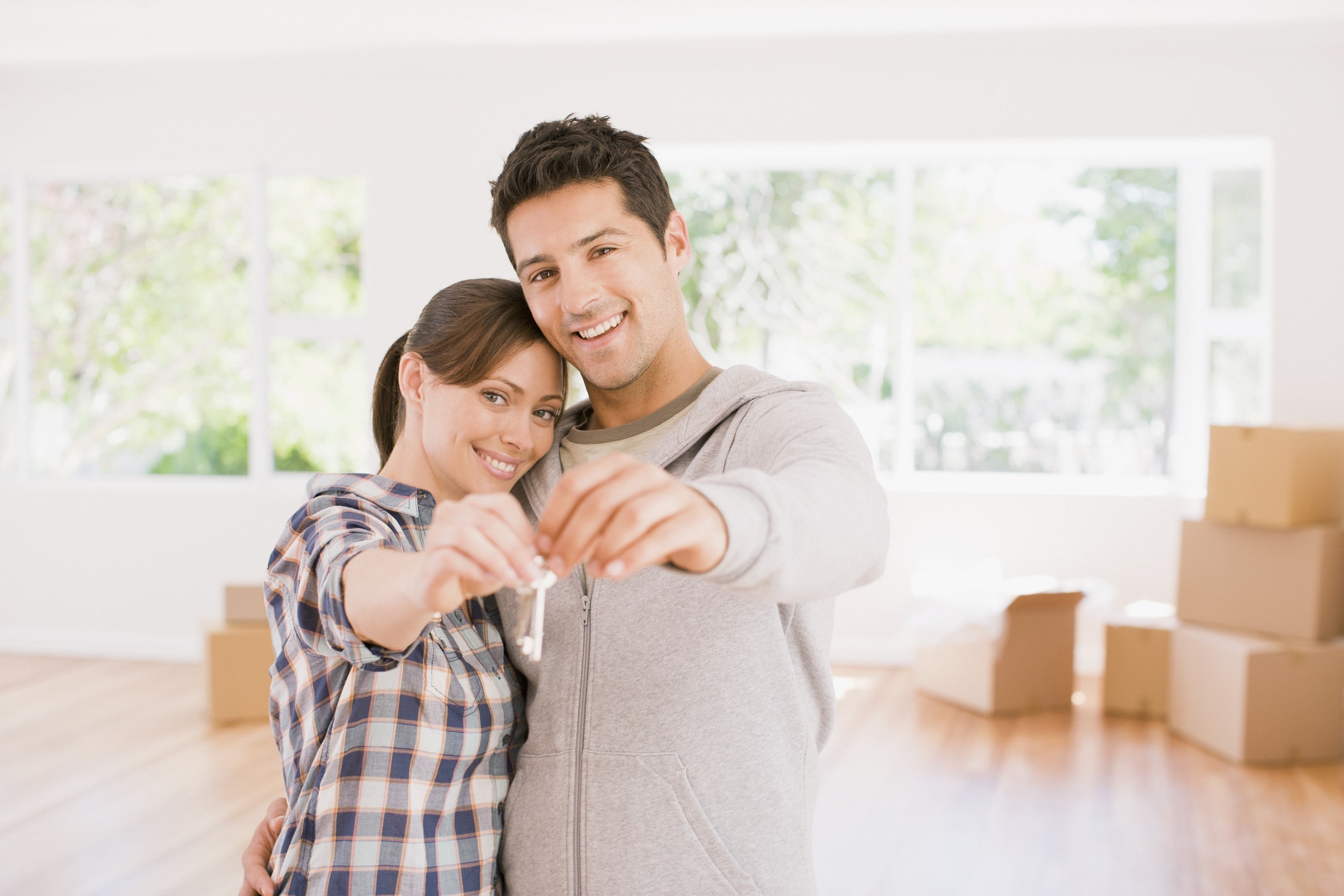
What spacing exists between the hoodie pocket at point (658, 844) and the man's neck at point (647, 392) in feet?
1.50

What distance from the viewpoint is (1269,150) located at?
4.20 metres

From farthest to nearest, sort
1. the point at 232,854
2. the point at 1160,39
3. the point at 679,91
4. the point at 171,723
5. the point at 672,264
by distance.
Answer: the point at 679,91, the point at 1160,39, the point at 171,723, the point at 232,854, the point at 672,264

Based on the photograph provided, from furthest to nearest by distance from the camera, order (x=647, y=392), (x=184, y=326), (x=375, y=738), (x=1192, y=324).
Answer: (x=184, y=326), (x=1192, y=324), (x=647, y=392), (x=375, y=738)

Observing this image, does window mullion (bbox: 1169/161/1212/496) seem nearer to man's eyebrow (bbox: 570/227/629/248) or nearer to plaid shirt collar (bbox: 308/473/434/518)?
man's eyebrow (bbox: 570/227/629/248)

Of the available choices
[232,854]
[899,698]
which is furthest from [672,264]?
[899,698]

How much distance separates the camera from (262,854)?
1209 mm

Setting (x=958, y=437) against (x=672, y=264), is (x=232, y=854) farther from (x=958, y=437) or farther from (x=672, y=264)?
(x=958, y=437)

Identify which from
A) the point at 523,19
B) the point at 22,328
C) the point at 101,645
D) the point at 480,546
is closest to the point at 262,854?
the point at 480,546

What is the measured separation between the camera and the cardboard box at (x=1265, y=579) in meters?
3.43

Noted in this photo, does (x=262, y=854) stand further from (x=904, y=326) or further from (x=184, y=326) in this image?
(x=184, y=326)

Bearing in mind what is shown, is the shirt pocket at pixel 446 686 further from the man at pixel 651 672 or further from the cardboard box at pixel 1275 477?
the cardboard box at pixel 1275 477

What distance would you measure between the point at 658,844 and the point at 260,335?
4.46 metres

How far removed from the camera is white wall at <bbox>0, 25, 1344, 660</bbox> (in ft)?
13.6

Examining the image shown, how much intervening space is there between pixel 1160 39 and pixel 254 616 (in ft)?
14.0
